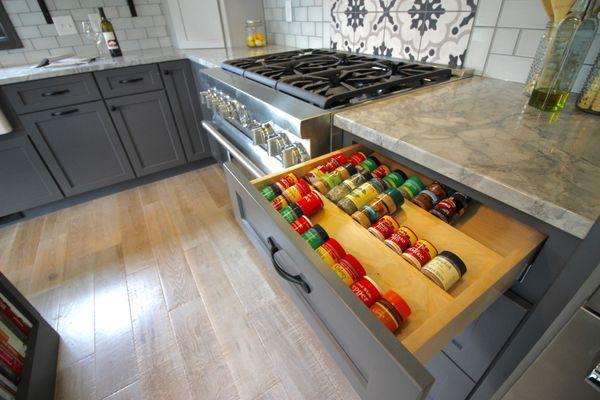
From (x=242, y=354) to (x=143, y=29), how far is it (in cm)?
233

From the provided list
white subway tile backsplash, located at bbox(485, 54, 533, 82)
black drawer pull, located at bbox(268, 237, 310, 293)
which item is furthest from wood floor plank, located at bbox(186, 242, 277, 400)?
white subway tile backsplash, located at bbox(485, 54, 533, 82)

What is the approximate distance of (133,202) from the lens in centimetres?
199

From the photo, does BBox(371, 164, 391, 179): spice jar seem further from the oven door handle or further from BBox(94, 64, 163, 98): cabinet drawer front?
BBox(94, 64, 163, 98): cabinet drawer front

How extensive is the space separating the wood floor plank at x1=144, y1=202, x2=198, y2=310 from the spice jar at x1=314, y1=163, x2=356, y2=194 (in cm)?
95

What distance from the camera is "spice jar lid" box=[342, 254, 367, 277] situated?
1.53 ft

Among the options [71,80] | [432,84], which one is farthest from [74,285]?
[432,84]

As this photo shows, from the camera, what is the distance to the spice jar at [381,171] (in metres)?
0.71

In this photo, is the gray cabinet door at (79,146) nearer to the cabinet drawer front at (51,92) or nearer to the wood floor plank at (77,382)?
the cabinet drawer front at (51,92)

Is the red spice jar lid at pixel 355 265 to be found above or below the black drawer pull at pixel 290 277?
above

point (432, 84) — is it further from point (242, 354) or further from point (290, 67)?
point (242, 354)

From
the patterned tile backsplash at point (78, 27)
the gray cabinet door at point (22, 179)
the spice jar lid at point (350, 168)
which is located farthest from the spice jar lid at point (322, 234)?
the patterned tile backsplash at point (78, 27)

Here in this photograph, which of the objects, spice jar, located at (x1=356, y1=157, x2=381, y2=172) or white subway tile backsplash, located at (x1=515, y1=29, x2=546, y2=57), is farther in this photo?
white subway tile backsplash, located at (x1=515, y1=29, x2=546, y2=57)

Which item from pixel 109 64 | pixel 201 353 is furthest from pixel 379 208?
pixel 109 64

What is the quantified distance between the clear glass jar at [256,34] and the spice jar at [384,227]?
1900mm
